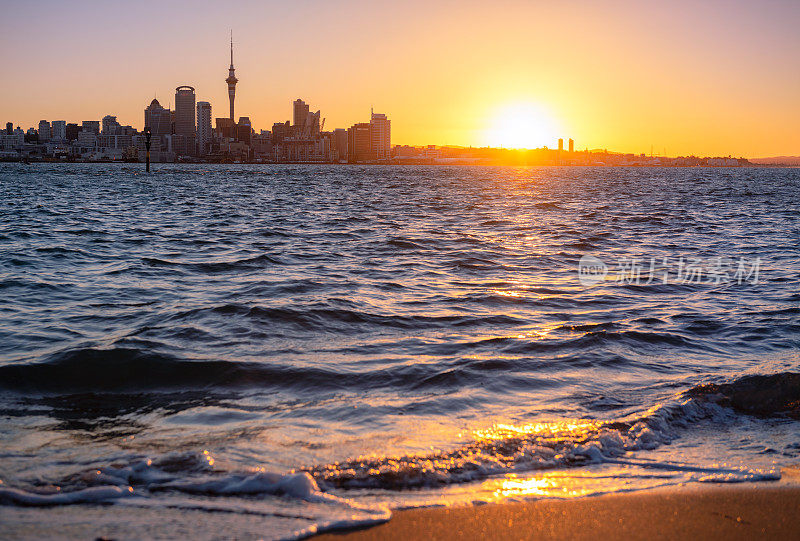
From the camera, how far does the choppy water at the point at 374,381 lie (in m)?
4.38

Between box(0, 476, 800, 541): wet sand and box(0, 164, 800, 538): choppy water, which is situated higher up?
box(0, 476, 800, 541): wet sand

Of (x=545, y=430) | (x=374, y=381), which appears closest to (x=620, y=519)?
(x=545, y=430)

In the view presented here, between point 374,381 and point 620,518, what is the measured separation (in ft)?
11.6

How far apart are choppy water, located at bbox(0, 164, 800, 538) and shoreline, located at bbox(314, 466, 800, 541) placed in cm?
18

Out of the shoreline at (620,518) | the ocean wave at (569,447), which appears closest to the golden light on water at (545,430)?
the ocean wave at (569,447)

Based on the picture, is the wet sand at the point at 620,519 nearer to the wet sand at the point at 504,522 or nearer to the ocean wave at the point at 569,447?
the wet sand at the point at 504,522

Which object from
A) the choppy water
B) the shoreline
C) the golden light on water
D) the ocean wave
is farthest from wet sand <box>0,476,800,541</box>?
the golden light on water

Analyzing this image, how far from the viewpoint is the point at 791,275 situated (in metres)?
15.0

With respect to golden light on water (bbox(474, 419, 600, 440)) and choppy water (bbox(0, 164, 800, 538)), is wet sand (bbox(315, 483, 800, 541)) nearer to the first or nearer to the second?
choppy water (bbox(0, 164, 800, 538))

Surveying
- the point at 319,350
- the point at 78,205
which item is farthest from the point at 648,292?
the point at 78,205

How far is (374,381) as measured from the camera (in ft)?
22.9

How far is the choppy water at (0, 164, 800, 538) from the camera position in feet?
14.4

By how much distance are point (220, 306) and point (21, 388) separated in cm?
411

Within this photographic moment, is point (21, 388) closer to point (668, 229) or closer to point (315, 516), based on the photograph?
point (315, 516)
